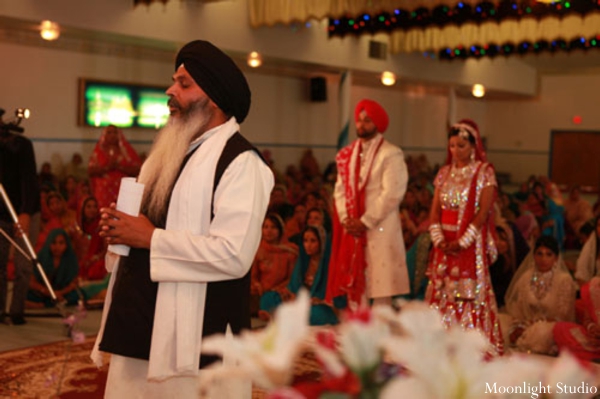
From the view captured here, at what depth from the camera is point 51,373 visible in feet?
14.3

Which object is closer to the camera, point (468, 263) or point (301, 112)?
point (468, 263)

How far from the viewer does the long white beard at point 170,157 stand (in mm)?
2297

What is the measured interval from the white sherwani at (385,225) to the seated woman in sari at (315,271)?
77cm

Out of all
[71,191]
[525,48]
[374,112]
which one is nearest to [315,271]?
[374,112]

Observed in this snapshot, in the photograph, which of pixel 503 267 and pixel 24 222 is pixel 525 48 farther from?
pixel 24 222

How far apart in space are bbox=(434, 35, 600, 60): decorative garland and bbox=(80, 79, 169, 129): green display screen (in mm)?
4635

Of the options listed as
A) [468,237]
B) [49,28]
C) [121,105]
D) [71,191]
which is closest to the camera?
[468,237]

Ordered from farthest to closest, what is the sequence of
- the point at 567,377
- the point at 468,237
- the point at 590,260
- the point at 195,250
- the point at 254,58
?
the point at 254,58 < the point at 590,260 < the point at 468,237 < the point at 195,250 < the point at 567,377

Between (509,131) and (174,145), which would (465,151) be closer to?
(174,145)

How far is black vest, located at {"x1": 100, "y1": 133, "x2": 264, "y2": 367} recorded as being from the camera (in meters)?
2.22

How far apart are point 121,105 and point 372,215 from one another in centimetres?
724

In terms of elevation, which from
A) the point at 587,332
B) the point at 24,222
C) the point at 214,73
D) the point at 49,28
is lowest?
the point at 587,332

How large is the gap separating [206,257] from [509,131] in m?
19.1

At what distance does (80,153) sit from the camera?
11.2 metres
